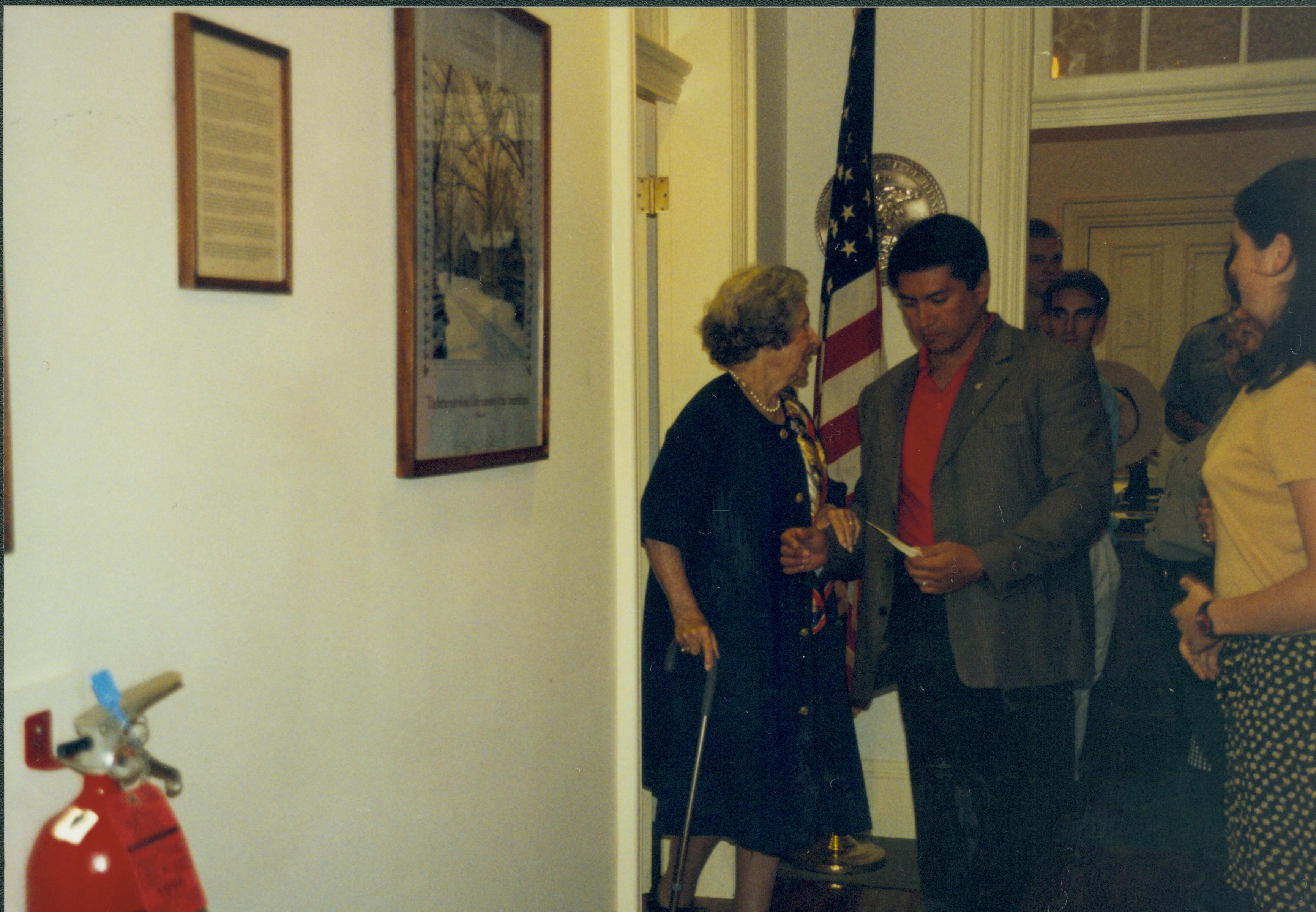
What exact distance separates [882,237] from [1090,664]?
1.58 meters

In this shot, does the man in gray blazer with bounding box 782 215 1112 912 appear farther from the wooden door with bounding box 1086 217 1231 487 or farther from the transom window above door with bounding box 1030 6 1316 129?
the wooden door with bounding box 1086 217 1231 487

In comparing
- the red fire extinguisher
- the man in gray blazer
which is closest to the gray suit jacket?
the man in gray blazer

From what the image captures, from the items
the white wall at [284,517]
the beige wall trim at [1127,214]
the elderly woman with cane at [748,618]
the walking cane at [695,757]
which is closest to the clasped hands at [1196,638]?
the elderly woman with cane at [748,618]

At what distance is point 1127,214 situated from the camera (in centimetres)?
614

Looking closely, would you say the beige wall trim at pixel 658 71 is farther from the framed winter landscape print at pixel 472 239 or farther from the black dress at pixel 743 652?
the framed winter landscape print at pixel 472 239

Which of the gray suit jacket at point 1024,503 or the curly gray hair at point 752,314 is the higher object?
the curly gray hair at point 752,314

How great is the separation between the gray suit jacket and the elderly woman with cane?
12.4 inches

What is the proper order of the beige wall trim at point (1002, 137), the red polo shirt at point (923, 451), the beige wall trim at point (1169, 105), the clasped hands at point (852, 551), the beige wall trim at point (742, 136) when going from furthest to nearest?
the beige wall trim at point (1002, 137), the beige wall trim at point (1169, 105), the beige wall trim at point (742, 136), the red polo shirt at point (923, 451), the clasped hands at point (852, 551)

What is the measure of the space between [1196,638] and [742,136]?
183cm

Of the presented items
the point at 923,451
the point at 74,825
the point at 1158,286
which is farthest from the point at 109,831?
the point at 1158,286

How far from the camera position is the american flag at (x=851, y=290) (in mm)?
3135

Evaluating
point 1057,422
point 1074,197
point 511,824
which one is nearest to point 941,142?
point 1057,422

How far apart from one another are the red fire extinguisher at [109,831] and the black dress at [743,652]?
4.72 ft

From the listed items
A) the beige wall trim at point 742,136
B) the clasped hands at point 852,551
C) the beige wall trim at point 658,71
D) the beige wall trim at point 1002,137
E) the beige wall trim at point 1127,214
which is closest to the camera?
the clasped hands at point 852,551
